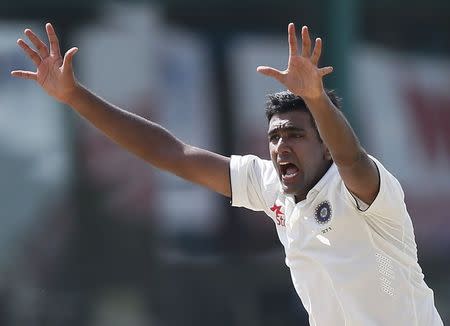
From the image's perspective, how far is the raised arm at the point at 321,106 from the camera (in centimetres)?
447

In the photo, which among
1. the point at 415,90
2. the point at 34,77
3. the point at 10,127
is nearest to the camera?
the point at 34,77

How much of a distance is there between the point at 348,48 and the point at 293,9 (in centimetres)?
77

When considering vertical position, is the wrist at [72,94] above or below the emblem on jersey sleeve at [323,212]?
above

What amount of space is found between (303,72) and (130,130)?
4.10 feet

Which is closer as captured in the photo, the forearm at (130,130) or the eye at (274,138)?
the eye at (274,138)

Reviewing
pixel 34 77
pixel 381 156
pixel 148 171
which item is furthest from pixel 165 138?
pixel 381 156

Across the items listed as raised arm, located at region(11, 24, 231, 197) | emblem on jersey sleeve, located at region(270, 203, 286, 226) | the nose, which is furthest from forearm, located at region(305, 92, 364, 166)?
raised arm, located at region(11, 24, 231, 197)

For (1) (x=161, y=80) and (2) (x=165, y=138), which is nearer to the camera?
(2) (x=165, y=138)

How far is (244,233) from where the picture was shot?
10.3 m

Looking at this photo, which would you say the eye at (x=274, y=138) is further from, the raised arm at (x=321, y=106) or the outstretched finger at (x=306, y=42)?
the outstretched finger at (x=306, y=42)

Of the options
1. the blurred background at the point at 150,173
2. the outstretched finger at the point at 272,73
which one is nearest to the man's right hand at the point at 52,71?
the outstretched finger at the point at 272,73

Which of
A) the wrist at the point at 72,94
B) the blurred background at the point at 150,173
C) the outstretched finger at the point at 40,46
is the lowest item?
the blurred background at the point at 150,173

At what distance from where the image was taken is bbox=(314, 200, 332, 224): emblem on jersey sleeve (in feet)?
15.9

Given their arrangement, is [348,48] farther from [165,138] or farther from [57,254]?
[165,138]
